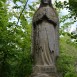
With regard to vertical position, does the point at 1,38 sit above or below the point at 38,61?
above

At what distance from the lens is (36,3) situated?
55.7ft

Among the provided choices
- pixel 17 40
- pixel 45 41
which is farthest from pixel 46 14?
pixel 17 40

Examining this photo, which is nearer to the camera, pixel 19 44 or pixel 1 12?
pixel 1 12

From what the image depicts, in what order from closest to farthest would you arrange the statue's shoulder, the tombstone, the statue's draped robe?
the tombstone < the statue's draped robe < the statue's shoulder

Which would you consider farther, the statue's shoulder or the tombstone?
the statue's shoulder

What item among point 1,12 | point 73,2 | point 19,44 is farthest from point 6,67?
point 73,2

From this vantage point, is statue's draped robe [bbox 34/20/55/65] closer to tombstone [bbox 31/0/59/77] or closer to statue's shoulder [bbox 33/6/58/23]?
tombstone [bbox 31/0/59/77]

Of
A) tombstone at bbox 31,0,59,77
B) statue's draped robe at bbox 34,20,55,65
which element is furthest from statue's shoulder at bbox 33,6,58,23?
statue's draped robe at bbox 34,20,55,65

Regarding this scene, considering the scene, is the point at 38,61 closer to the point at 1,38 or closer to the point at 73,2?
the point at 73,2

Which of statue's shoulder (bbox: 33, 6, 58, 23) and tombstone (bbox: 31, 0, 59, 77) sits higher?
statue's shoulder (bbox: 33, 6, 58, 23)

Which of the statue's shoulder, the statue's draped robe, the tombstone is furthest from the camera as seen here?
the statue's shoulder

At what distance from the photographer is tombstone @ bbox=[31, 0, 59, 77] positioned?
24.1 feet

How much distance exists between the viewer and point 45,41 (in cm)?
787

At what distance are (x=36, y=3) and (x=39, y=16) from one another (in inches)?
352
